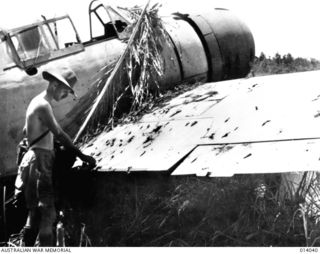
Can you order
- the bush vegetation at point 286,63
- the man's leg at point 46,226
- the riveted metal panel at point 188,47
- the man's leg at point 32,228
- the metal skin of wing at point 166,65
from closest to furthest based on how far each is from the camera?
the man's leg at point 46,226 < the man's leg at point 32,228 < the metal skin of wing at point 166,65 < the riveted metal panel at point 188,47 < the bush vegetation at point 286,63

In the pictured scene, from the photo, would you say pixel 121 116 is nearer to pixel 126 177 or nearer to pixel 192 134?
pixel 126 177

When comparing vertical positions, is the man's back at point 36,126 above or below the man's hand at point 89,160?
above

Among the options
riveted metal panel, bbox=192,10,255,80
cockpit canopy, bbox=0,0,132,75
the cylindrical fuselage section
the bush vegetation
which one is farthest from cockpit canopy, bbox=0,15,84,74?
the bush vegetation

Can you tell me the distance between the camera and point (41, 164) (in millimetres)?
4711

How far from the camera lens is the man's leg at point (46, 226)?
463 cm

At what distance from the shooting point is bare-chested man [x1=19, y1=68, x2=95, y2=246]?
4680 mm

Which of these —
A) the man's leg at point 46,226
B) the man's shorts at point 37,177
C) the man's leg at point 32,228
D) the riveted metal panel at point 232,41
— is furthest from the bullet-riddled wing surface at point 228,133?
the riveted metal panel at point 232,41

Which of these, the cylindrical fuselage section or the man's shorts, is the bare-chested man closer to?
the man's shorts

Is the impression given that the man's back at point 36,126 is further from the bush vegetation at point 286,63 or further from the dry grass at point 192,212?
the bush vegetation at point 286,63

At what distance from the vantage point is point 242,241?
4.62 metres

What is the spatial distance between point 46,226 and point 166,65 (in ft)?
8.48

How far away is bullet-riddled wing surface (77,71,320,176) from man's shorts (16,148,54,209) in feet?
1.55

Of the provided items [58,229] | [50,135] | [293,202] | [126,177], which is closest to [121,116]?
[126,177]

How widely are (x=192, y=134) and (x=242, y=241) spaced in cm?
102
